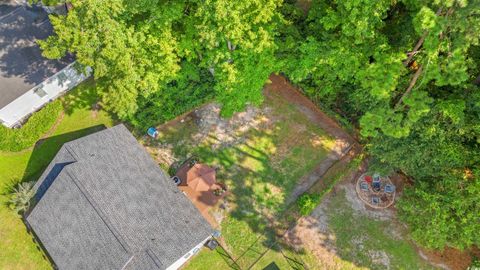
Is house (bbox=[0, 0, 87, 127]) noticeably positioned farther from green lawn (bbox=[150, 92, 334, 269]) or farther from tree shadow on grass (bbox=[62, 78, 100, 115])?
green lawn (bbox=[150, 92, 334, 269])

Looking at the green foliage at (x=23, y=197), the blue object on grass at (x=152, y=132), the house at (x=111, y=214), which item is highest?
the blue object on grass at (x=152, y=132)

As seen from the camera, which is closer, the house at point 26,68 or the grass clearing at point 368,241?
the grass clearing at point 368,241

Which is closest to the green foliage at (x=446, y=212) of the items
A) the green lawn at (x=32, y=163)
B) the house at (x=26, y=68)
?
the green lawn at (x=32, y=163)

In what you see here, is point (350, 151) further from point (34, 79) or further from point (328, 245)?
point (34, 79)

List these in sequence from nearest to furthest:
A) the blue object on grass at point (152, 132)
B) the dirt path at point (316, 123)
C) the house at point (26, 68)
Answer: the dirt path at point (316, 123) < the house at point (26, 68) < the blue object on grass at point (152, 132)

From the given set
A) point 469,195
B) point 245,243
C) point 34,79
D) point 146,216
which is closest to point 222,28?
point 146,216

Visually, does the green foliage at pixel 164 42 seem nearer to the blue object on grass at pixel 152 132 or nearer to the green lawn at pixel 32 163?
the blue object on grass at pixel 152 132

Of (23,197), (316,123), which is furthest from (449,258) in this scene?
(23,197)
